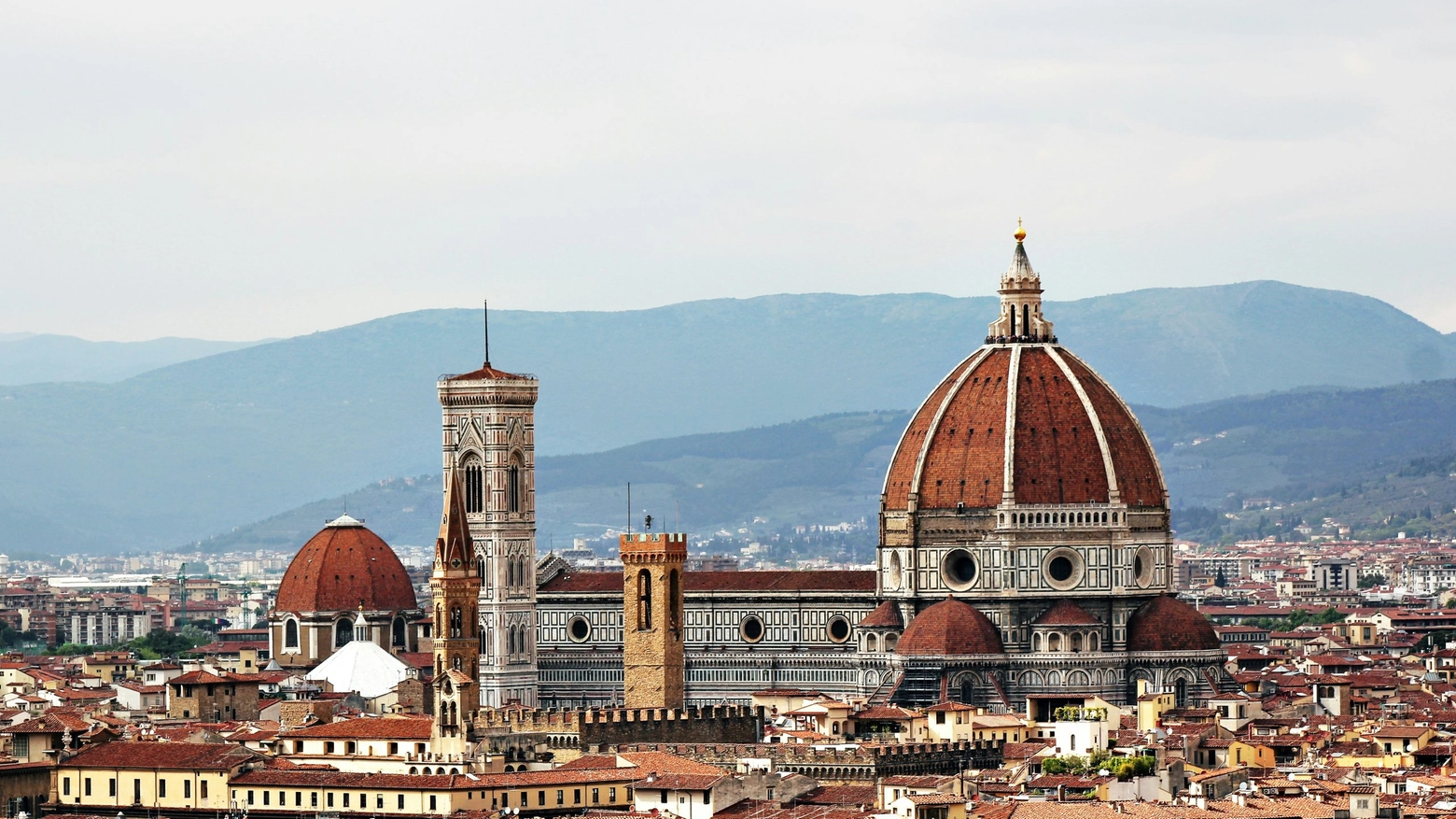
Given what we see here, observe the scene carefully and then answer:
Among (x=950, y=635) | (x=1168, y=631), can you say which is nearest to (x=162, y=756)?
(x=950, y=635)

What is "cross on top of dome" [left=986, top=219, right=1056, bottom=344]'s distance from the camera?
123 meters

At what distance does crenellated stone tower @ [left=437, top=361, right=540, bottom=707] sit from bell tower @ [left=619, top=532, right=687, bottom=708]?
1642 cm

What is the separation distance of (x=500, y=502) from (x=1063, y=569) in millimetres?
19509

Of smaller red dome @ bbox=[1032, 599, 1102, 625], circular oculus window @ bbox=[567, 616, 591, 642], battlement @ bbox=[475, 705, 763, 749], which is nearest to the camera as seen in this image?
battlement @ bbox=[475, 705, 763, 749]

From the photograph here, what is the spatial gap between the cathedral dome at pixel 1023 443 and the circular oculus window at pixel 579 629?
12.1 meters

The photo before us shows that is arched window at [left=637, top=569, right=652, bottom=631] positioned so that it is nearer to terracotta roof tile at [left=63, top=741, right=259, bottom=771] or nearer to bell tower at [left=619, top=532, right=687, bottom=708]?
bell tower at [left=619, top=532, right=687, bottom=708]

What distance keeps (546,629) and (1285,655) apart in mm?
31068

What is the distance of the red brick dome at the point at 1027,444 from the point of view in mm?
118438

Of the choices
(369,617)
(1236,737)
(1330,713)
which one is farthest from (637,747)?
(369,617)

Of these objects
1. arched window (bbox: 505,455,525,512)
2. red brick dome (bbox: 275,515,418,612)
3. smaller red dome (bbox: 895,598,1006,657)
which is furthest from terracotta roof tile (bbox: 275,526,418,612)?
smaller red dome (bbox: 895,598,1006,657)

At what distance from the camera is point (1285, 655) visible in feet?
468

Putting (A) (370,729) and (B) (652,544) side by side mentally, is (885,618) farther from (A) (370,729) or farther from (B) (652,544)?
(A) (370,729)

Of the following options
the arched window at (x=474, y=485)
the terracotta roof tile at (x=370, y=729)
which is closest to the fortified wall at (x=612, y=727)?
the terracotta roof tile at (x=370, y=729)

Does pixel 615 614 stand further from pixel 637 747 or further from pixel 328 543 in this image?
pixel 637 747
